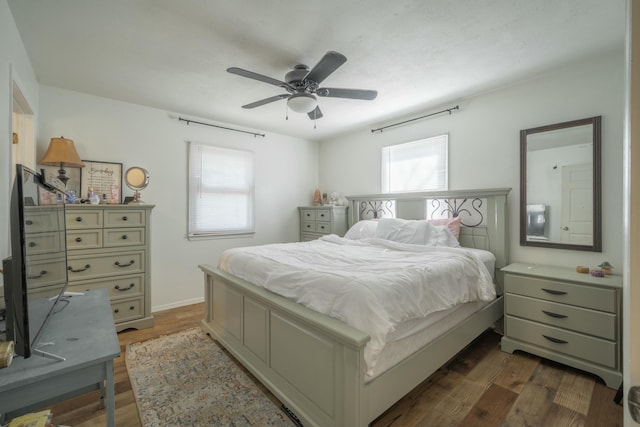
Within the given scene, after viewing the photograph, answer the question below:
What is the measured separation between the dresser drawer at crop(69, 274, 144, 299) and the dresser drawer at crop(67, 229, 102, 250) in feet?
1.13

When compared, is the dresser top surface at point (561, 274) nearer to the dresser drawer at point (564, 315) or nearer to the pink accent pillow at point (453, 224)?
the dresser drawer at point (564, 315)

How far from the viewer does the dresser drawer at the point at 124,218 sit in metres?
2.83

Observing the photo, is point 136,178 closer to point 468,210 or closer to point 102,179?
point 102,179

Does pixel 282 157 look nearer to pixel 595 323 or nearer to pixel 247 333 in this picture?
pixel 247 333

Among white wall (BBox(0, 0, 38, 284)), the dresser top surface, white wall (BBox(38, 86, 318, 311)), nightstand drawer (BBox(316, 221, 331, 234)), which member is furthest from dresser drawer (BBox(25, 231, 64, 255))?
nightstand drawer (BBox(316, 221, 331, 234))

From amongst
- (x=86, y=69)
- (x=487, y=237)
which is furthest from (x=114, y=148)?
(x=487, y=237)

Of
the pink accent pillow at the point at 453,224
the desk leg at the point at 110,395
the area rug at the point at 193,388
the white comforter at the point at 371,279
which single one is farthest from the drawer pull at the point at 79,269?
the pink accent pillow at the point at 453,224

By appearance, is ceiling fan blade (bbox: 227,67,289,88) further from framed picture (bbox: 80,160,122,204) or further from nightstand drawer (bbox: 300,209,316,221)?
nightstand drawer (bbox: 300,209,316,221)

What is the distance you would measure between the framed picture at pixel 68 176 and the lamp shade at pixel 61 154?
105 mm

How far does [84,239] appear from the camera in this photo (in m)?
2.72

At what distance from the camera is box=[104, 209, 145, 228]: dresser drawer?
283cm

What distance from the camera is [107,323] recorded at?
128 cm

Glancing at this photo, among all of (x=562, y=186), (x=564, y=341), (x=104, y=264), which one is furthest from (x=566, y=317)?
(x=104, y=264)

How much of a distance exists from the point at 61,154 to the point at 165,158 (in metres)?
1.03
